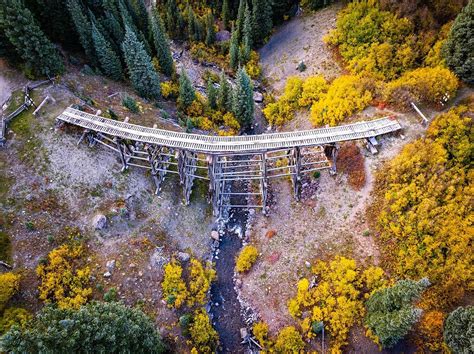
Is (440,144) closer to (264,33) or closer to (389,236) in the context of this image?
(389,236)

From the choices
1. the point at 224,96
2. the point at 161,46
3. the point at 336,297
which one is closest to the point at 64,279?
the point at 336,297

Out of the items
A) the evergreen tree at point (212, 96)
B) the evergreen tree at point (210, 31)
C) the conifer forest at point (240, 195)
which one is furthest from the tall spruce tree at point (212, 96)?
the evergreen tree at point (210, 31)

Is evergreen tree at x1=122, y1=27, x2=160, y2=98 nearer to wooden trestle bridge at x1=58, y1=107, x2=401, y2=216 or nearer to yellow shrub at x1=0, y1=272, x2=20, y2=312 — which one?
wooden trestle bridge at x1=58, y1=107, x2=401, y2=216

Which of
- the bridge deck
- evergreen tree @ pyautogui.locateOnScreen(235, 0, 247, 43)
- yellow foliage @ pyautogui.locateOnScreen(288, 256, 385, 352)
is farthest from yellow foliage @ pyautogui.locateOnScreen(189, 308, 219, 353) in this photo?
evergreen tree @ pyautogui.locateOnScreen(235, 0, 247, 43)

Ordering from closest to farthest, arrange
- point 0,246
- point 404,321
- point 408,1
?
point 404,321
point 0,246
point 408,1

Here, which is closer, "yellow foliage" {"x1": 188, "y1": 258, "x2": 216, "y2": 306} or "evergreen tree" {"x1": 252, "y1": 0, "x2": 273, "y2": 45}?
"yellow foliage" {"x1": 188, "y1": 258, "x2": 216, "y2": 306}

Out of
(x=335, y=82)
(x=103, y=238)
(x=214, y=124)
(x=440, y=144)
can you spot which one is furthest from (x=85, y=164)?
(x=440, y=144)

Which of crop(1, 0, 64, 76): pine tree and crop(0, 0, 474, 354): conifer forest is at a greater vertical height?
crop(1, 0, 64, 76): pine tree
